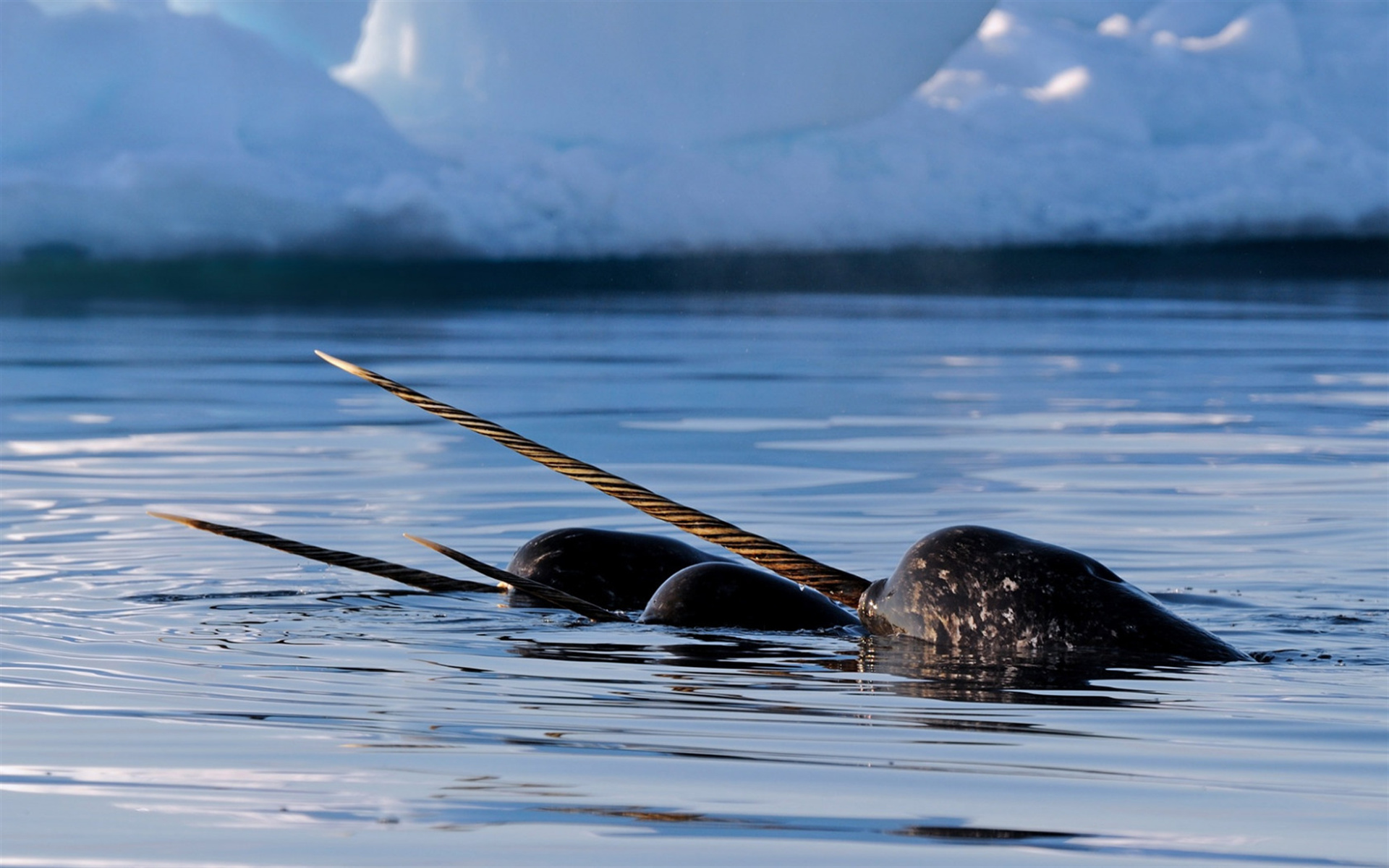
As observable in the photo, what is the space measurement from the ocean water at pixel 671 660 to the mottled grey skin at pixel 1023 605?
25 cm

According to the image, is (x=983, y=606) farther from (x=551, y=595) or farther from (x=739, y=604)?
(x=551, y=595)

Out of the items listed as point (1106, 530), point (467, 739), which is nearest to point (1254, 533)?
point (1106, 530)

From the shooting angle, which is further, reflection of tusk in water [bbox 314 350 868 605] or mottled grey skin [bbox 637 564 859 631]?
mottled grey skin [bbox 637 564 859 631]

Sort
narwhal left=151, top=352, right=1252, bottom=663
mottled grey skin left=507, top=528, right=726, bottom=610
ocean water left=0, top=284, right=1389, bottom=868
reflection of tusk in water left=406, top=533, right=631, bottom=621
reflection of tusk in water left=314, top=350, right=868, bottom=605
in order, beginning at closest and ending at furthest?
1. ocean water left=0, top=284, right=1389, bottom=868
2. reflection of tusk in water left=314, top=350, right=868, bottom=605
3. narwhal left=151, top=352, right=1252, bottom=663
4. reflection of tusk in water left=406, top=533, right=631, bottom=621
5. mottled grey skin left=507, top=528, right=726, bottom=610

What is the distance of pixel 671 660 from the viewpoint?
7801mm

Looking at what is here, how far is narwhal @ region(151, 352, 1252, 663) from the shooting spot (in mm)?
7973

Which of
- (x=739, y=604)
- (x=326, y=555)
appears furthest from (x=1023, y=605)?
(x=326, y=555)

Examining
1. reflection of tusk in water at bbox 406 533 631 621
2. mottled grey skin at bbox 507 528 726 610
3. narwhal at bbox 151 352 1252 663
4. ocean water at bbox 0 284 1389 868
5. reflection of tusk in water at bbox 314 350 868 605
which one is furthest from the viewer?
mottled grey skin at bbox 507 528 726 610

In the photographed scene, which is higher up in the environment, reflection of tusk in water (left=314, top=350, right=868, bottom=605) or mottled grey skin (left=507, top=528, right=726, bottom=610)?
reflection of tusk in water (left=314, top=350, right=868, bottom=605)

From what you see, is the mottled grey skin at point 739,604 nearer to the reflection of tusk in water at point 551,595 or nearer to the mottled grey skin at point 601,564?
the reflection of tusk in water at point 551,595

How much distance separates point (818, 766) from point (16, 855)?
2.14 m

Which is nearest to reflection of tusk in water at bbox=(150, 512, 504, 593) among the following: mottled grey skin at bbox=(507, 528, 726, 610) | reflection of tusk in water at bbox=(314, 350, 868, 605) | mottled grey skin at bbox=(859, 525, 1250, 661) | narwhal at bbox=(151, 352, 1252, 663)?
narwhal at bbox=(151, 352, 1252, 663)

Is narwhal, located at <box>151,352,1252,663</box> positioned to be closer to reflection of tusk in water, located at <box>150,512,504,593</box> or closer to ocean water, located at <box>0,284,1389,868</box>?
reflection of tusk in water, located at <box>150,512,504,593</box>

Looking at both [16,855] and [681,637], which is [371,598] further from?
[16,855]
